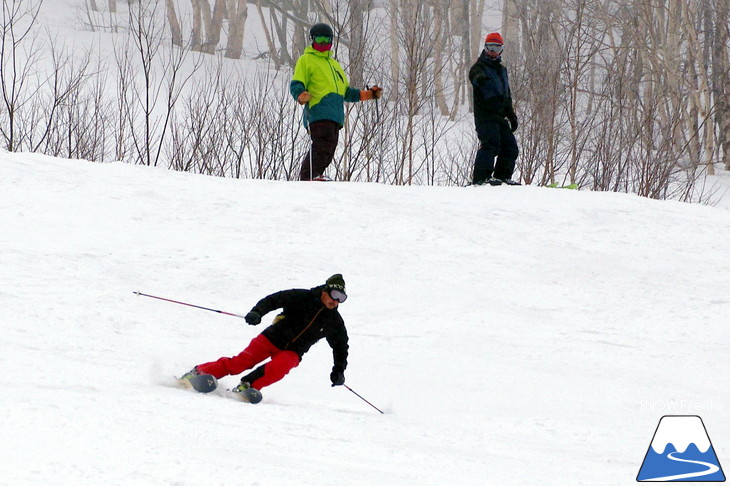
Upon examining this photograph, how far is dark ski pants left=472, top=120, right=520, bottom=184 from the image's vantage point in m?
9.53

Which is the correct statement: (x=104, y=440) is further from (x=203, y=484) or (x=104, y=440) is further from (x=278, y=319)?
(x=278, y=319)

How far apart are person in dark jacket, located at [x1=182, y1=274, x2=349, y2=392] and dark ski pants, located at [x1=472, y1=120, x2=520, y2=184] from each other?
4536mm

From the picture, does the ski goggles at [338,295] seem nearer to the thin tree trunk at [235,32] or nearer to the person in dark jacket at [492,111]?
the person in dark jacket at [492,111]

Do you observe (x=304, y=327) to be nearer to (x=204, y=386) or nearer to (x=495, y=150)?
(x=204, y=386)

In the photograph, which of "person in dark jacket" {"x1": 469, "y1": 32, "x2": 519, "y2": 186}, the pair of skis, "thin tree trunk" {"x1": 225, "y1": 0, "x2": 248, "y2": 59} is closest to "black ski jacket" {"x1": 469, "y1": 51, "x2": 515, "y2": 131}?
"person in dark jacket" {"x1": 469, "y1": 32, "x2": 519, "y2": 186}

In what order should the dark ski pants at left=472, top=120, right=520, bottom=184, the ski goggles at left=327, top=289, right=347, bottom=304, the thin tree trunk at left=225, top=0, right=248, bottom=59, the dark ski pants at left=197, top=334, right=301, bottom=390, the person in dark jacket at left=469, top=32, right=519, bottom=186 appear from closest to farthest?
the dark ski pants at left=197, top=334, right=301, bottom=390 < the ski goggles at left=327, top=289, right=347, bottom=304 < the person in dark jacket at left=469, top=32, right=519, bottom=186 < the dark ski pants at left=472, top=120, right=520, bottom=184 < the thin tree trunk at left=225, top=0, right=248, bottom=59

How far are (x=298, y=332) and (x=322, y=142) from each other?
4.32 m

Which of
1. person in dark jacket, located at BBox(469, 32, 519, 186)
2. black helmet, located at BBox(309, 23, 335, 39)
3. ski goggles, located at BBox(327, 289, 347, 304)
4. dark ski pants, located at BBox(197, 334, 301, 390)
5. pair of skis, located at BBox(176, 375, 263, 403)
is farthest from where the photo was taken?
person in dark jacket, located at BBox(469, 32, 519, 186)

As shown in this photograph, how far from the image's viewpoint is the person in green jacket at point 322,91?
30.5 feet

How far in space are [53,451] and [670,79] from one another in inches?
832

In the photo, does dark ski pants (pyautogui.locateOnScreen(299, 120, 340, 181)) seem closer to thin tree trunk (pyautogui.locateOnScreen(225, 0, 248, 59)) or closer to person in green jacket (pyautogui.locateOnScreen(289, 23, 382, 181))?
person in green jacket (pyautogui.locateOnScreen(289, 23, 382, 181))

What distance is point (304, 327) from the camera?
5.43 metres

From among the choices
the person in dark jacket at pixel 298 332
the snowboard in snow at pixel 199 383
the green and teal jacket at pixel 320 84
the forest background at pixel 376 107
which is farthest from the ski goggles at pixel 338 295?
the forest background at pixel 376 107

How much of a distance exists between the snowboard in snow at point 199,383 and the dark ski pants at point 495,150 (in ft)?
17.2
